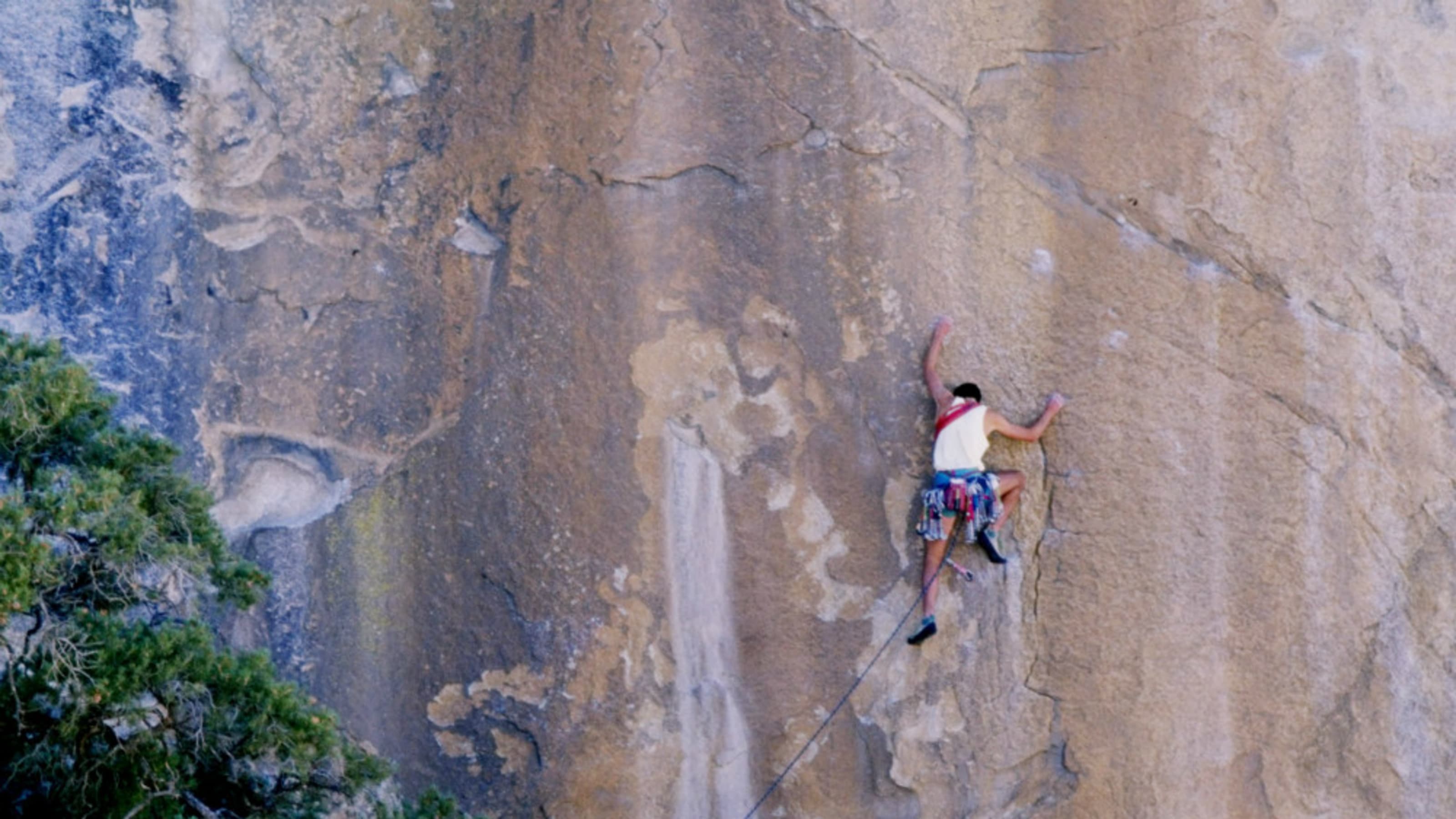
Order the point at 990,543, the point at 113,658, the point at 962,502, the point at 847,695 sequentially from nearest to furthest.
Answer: the point at 113,658 → the point at 962,502 → the point at 990,543 → the point at 847,695

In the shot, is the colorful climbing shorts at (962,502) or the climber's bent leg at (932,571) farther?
the climber's bent leg at (932,571)

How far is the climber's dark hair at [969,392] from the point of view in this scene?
5730mm

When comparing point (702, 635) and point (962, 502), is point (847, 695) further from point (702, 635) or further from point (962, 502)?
point (962, 502)

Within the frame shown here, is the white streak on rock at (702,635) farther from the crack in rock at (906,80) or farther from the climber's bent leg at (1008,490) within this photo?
the crack in rock at (906,80)

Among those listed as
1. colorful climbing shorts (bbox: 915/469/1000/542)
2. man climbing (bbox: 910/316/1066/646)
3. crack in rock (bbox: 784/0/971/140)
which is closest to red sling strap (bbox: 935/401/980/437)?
man climbing (bbox: 910/316/1066/646)

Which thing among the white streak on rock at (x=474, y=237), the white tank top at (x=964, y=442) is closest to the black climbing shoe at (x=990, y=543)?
the white tank top at (x=964, y=442)

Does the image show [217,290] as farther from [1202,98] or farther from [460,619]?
[1202,98]

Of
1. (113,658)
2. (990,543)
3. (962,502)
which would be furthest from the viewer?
(990,543)

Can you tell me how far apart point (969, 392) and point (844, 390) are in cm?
46

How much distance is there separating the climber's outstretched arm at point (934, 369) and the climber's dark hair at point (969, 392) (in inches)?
1.5

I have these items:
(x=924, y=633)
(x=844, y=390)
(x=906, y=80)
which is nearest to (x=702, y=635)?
(x=924, y=633)

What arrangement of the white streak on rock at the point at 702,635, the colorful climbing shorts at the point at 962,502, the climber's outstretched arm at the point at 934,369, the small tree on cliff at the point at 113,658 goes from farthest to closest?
1. the white streak on rock at the point at 702,635
2. the climber's outstretched arm at the point at 934,369
3. the colorful climbing shorts at the point at 962,502
4. the small tree on cliff at the point at 113,658

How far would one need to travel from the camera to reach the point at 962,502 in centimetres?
566

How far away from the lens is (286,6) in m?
5.93
